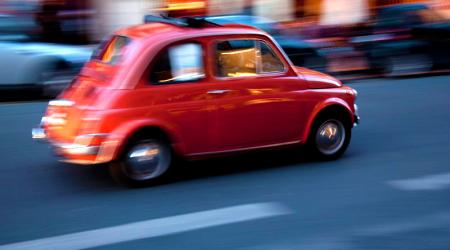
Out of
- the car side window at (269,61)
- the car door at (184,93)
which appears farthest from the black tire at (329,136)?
the car door at (184,93)

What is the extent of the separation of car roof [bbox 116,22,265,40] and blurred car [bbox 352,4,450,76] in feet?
25.4

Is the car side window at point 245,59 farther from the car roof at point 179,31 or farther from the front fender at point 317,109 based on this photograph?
the front fender at point 317,109

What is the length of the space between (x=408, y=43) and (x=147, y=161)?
9.06 meters

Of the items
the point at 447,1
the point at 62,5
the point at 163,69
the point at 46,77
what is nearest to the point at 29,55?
the point at 46,77

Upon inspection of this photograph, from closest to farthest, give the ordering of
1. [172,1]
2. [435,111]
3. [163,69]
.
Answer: [163,69], [435,111], [172,1]

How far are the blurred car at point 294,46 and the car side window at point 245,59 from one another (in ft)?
20.6

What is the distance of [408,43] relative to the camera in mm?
14219

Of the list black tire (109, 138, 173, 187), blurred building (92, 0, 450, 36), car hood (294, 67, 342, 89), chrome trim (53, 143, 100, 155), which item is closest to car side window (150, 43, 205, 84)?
black tire (109, 138, 173, 187)

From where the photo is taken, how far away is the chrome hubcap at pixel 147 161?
658cm

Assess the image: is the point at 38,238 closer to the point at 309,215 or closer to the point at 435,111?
the point at 309,215

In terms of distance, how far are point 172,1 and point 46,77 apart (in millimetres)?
7041

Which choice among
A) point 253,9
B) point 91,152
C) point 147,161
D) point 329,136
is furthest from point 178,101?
point 253,9

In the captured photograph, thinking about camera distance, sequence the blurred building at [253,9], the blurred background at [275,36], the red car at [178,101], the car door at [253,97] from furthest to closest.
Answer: the blurred building at [253,9] → the blurred background at [275,36] → the car door at [253,97] → the red car at [178,101]

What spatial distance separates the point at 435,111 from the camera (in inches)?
414
